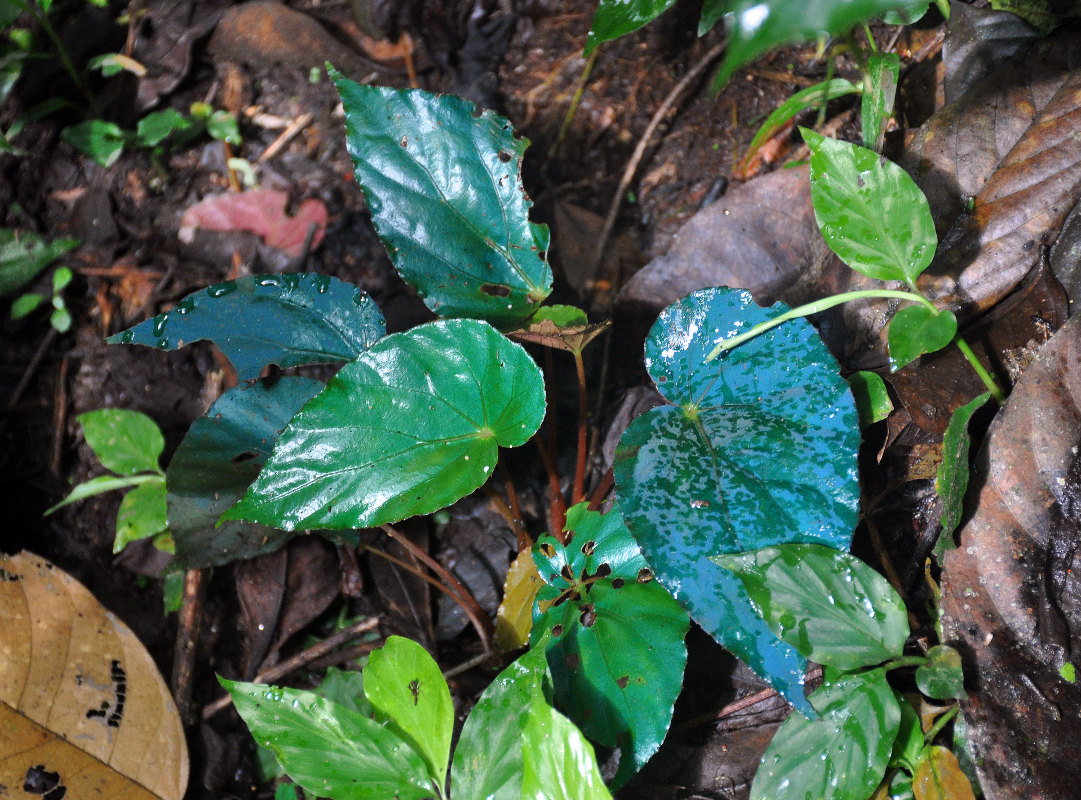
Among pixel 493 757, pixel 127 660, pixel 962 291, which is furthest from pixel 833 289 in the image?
pixel 127 660

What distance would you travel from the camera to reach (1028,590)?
1041 millimetres

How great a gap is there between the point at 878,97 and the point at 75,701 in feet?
5.89

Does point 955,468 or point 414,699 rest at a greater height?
point 955,468

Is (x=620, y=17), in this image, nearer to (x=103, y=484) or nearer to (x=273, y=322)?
(x=273, y=322)

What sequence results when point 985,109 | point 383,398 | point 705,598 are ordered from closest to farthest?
point 705,598, point 383,398, point 985,109

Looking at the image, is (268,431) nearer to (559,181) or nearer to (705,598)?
(705,598)

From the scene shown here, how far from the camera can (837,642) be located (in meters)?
0.98

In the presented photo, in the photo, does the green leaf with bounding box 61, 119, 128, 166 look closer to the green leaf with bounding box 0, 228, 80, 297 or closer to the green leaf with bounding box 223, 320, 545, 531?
the green leaf with bounding box 0, 228, 80, 297

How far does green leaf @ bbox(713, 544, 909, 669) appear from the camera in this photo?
94 centimetres

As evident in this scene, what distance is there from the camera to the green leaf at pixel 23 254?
6.33 feet

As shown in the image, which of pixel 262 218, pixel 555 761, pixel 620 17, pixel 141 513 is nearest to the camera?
pixel 555 761

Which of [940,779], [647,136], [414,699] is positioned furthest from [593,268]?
[940,779]

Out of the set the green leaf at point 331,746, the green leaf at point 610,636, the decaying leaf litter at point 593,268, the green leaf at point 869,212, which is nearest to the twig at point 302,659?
the decaying leaf litter at point 593,268

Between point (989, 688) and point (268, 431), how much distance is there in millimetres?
1197
